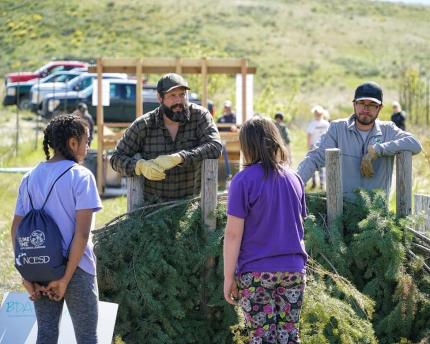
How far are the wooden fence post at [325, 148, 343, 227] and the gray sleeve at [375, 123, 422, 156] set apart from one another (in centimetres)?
30

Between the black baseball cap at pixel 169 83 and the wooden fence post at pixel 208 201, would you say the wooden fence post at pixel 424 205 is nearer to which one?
the wooden fence post at pixel 208 201

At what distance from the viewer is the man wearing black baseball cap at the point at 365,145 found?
19.0ft

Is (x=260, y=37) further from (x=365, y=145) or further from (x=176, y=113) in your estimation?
(x=176, y=113)

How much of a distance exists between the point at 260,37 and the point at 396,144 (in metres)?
55.3

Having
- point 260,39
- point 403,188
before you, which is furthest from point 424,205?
point 260,39

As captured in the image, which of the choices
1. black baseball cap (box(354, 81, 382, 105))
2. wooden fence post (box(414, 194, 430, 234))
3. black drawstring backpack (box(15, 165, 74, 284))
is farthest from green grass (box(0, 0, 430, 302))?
black drawstring backpack (box(15, 165, 74, 284))

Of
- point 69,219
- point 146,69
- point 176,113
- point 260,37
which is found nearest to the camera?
point 69,219

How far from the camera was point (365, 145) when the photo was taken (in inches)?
233

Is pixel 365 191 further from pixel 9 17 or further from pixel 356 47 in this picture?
pixel 356 47

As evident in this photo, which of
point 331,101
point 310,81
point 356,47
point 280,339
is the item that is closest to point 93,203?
point 280,339

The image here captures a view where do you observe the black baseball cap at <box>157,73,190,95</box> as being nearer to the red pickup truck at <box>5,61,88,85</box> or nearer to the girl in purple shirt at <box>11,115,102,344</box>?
the girl in purple shirt at <box>11,115,102,344</box>

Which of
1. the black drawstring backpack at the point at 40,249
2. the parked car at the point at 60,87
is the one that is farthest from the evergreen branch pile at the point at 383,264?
the parked car at the point at 60,87

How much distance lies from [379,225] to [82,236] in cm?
240

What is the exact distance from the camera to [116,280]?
561 centimetres
